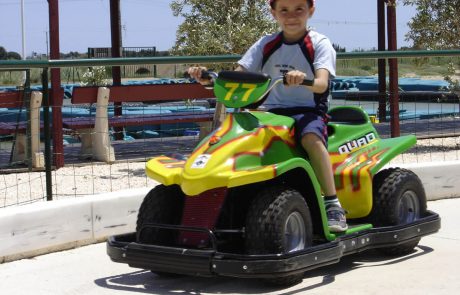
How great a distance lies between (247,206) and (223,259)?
50 cm

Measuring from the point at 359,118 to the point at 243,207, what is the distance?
4.44 ft

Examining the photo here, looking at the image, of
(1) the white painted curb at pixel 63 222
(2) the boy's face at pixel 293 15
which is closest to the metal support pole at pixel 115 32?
(1) the white painted curb at pixel 63 222

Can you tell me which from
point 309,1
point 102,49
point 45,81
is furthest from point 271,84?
point 102,49

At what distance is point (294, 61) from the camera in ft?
19.1

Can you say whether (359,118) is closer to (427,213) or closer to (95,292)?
(427,213)

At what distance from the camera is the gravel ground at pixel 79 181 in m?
8.70

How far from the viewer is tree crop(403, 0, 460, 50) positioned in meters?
14.5

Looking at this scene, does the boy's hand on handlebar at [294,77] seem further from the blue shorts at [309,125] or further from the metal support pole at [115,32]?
the metal support pole at [115,32]

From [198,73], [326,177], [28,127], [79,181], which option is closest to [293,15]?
[198,73]

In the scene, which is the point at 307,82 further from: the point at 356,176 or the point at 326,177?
the point at 356,176

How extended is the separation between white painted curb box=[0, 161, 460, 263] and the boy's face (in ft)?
6.86

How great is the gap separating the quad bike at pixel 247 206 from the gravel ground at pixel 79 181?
2831mm

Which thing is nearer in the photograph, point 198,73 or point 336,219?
point 336,219

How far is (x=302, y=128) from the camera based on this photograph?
5.52 meters
